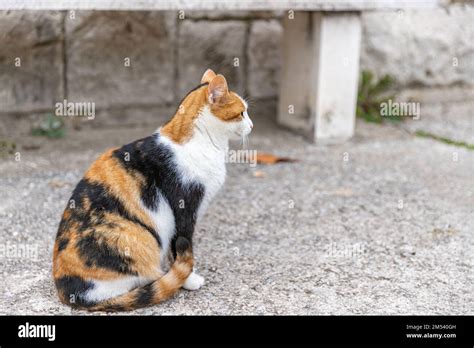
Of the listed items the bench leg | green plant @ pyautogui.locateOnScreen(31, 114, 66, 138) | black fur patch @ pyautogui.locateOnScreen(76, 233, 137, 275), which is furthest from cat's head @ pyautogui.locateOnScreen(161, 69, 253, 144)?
green plant @ pyautogui.locateOnScreen(31, 114, 66, 138)

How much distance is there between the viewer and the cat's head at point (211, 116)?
9.21 feet

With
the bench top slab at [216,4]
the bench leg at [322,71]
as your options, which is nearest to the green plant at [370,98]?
the bench leg at [322,71]

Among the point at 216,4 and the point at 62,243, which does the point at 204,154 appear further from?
the point at 216,4

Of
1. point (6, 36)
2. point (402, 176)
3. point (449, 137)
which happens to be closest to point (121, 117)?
point (6, 36)

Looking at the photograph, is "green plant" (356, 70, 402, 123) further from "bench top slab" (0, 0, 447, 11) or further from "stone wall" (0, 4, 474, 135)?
"bench top slab" (0, 0, 447, 11)

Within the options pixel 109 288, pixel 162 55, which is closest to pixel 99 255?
pixel 109 288

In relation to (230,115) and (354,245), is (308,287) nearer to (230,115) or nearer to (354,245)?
(354,245)

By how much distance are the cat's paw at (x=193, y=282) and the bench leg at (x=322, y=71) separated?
2.25 metres

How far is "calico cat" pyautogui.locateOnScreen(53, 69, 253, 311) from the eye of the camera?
2688 mm

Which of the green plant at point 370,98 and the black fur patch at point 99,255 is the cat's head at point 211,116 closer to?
the black fur patch at point 99,255

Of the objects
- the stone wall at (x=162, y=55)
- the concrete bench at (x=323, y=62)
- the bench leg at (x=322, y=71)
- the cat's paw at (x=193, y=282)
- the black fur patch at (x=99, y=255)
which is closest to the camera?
the black fur patch at (x=99, y=255)

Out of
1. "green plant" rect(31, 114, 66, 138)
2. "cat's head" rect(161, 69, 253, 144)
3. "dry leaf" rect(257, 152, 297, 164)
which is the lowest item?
"dry leaf" rect(257, 152, 297, 164)

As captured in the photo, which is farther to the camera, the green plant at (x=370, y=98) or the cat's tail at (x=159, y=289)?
the green plant at (x=370, y=98)

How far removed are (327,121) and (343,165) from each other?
46 centimetres
